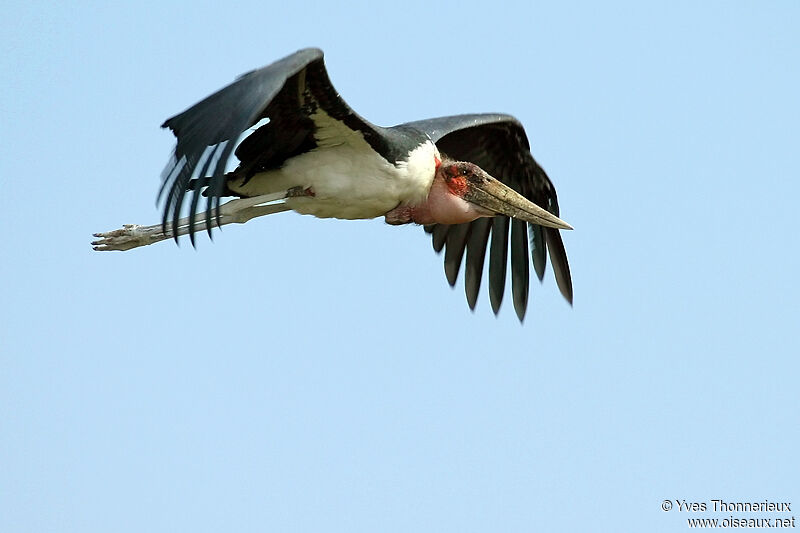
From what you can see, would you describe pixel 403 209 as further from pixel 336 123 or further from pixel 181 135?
pixel 181 135

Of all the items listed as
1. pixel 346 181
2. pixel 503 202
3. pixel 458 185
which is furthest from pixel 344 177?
pixel 503 202

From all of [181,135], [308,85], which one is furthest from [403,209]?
[181,135]

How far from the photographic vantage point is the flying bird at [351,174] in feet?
37.6

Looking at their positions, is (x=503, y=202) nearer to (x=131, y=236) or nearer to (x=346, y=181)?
(x=346, y=181)

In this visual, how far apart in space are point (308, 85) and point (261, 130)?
1045mm

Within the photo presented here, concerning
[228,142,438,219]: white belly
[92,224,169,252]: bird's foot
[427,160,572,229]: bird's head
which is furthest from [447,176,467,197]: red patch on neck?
[92,224,169,252]: bird's foot

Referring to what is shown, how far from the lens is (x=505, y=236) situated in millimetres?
17188

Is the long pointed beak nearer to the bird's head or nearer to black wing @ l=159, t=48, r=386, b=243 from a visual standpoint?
the bird's head

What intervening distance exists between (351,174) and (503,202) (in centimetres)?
217

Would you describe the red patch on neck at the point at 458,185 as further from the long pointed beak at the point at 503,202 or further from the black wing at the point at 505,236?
the black wing at the point at 505,236

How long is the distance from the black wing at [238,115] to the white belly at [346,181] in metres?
0.39

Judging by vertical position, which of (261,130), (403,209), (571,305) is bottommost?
(571,305)

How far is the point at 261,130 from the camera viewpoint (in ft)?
44.3

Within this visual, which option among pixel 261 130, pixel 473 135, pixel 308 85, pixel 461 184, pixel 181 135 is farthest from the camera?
pixel 473 135
